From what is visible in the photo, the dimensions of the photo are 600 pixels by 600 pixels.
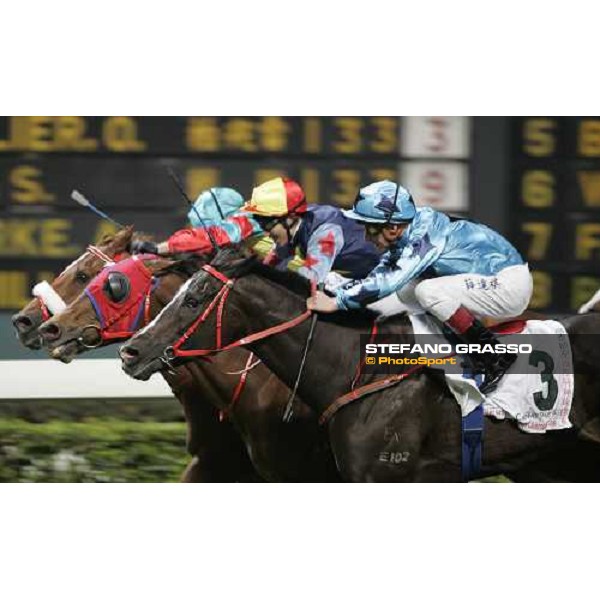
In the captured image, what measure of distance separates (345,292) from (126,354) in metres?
0.88

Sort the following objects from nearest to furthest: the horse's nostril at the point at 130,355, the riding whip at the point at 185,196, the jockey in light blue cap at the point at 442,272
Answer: the horse's nostril at the point at 130,355
the jockey in light blue cap at the point at 442,272
the riding whip at the point at 185,196

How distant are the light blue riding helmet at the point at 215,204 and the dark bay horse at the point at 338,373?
874 millimetres

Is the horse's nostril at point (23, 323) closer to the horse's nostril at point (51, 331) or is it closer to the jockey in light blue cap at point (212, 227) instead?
the horse's nostril at point (51, 331)

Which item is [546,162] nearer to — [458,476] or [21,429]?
[458,476]

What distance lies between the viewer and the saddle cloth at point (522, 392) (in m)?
5.16

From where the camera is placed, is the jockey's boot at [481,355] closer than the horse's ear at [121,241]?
Yes

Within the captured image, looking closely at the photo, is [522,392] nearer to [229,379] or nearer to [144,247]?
[229,379]

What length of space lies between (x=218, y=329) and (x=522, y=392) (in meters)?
1.24

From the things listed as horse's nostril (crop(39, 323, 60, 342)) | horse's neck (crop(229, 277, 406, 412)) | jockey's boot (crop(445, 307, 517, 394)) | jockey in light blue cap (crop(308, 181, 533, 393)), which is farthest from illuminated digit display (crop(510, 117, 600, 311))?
horse's nostril (crop(39, 323, 60, 342))

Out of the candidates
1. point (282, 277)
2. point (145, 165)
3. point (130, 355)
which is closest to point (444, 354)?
point (282, 277)

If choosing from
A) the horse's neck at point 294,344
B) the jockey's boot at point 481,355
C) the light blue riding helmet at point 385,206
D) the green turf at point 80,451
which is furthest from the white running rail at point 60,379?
the jockey's boot at point 481,355

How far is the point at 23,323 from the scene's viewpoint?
590 cm

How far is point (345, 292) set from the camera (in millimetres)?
5102

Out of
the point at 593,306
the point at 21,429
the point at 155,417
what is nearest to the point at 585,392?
the point at 593,306
